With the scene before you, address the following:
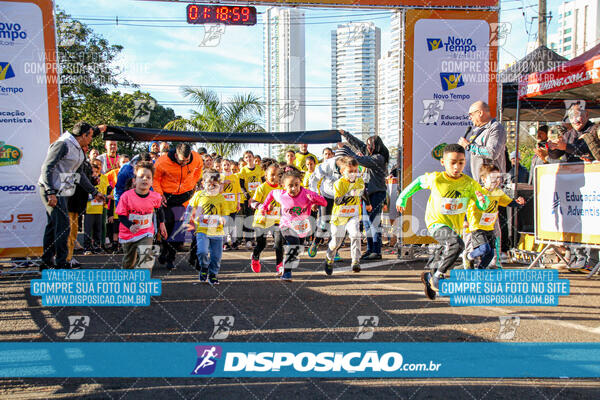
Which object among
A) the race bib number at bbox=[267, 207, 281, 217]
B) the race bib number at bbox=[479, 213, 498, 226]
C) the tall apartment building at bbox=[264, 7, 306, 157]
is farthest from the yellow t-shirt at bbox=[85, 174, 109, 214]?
the tall apartment building at bbox=[264, 7, 306, 157]

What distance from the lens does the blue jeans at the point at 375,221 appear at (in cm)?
859

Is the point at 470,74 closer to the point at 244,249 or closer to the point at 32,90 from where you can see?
the point at 244,249

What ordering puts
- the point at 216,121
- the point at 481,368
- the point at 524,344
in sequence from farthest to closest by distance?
the point at 216,121 → the point at 524,344 → the point at 481,368

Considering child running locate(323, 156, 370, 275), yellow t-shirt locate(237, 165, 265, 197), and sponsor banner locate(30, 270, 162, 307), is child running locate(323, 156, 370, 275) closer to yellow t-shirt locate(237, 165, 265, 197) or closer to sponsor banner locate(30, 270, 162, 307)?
sponsor banner locate(30, 270, 162, 307)

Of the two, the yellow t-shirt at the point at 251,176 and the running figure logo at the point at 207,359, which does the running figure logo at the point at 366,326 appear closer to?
the running figure logo at the point at 207,359

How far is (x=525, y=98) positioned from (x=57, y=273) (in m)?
9.75

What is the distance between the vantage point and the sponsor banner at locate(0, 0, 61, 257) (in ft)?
23.2

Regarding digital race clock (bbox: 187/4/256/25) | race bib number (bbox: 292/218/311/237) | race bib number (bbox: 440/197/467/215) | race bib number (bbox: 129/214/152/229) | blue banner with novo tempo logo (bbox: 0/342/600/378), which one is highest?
digital race clock (bbox: 187/4/256/25)

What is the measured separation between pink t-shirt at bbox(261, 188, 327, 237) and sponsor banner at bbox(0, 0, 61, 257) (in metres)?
3.85

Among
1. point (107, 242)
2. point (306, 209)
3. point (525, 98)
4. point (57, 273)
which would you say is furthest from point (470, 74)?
point (107, 242)

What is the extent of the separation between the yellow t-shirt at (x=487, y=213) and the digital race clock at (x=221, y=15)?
5.28 metres

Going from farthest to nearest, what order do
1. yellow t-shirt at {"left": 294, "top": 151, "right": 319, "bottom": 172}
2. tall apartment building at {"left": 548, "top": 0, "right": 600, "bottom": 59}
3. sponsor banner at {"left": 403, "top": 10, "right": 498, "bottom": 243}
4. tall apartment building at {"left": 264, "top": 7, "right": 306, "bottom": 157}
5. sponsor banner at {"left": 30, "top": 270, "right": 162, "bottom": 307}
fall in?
tall apartment building at {"left": 548, "top": 0, "right": 600, "bottom": 59}, tall apartment building at {"left": 264, "top": 7, "right": 306, "bottom": 157}, yellow t-shirt at {"left": 294, "top": 151, "right": 319, "bottom": 172}, sponsor banner at {"left": 403, "top": 10, "right": 498, "bottom": 243}, sponsor banner at {"left": 30, "top": 270, "right": 162, "bottom": 307}

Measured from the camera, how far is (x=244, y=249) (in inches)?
434

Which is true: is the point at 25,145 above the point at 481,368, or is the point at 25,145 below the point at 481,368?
above
